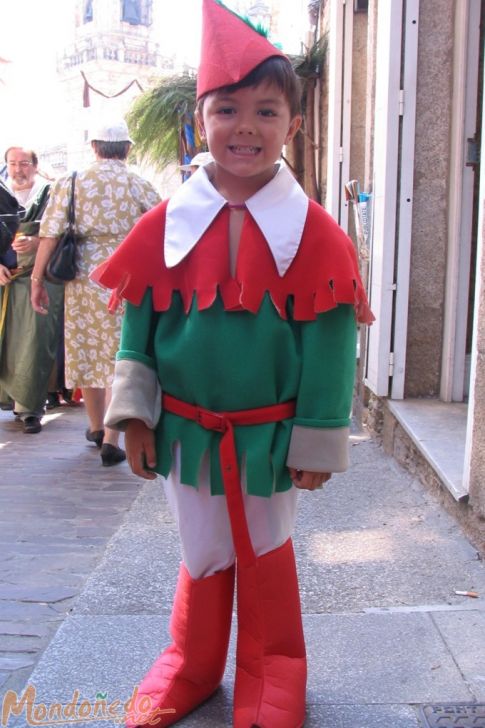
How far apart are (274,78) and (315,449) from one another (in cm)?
91

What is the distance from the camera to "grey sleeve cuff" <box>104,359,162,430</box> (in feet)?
6.54

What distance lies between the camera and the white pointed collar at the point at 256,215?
6.37 feet

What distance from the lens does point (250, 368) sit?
1930 mm

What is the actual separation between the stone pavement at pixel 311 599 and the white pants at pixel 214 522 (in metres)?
0.46

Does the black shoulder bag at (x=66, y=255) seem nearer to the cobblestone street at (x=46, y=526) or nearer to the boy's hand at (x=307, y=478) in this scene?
the cobblestone street at (x=46, y=526)

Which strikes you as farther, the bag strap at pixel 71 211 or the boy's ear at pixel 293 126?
the bag strap at pixel 71 211

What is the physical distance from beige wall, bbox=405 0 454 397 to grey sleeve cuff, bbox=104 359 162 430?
2.85m

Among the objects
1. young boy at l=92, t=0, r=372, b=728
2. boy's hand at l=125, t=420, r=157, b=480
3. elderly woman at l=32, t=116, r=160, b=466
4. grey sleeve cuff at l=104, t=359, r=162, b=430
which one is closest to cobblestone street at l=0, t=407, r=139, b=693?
elderly woman at l=32, t=116, r=160, b=466

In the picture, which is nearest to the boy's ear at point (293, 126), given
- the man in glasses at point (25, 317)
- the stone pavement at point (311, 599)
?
the stone pavement at point (311, 599)

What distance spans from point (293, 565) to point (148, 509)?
6.26 ft

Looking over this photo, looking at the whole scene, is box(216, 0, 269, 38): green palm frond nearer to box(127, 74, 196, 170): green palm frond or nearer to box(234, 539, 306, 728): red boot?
box(234, 539, 306, 728): red boot

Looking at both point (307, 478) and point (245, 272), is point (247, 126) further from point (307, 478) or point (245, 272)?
point (307, 478)

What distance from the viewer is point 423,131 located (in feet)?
14.7

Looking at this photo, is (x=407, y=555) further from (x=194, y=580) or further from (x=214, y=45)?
(x=214, y=45)
